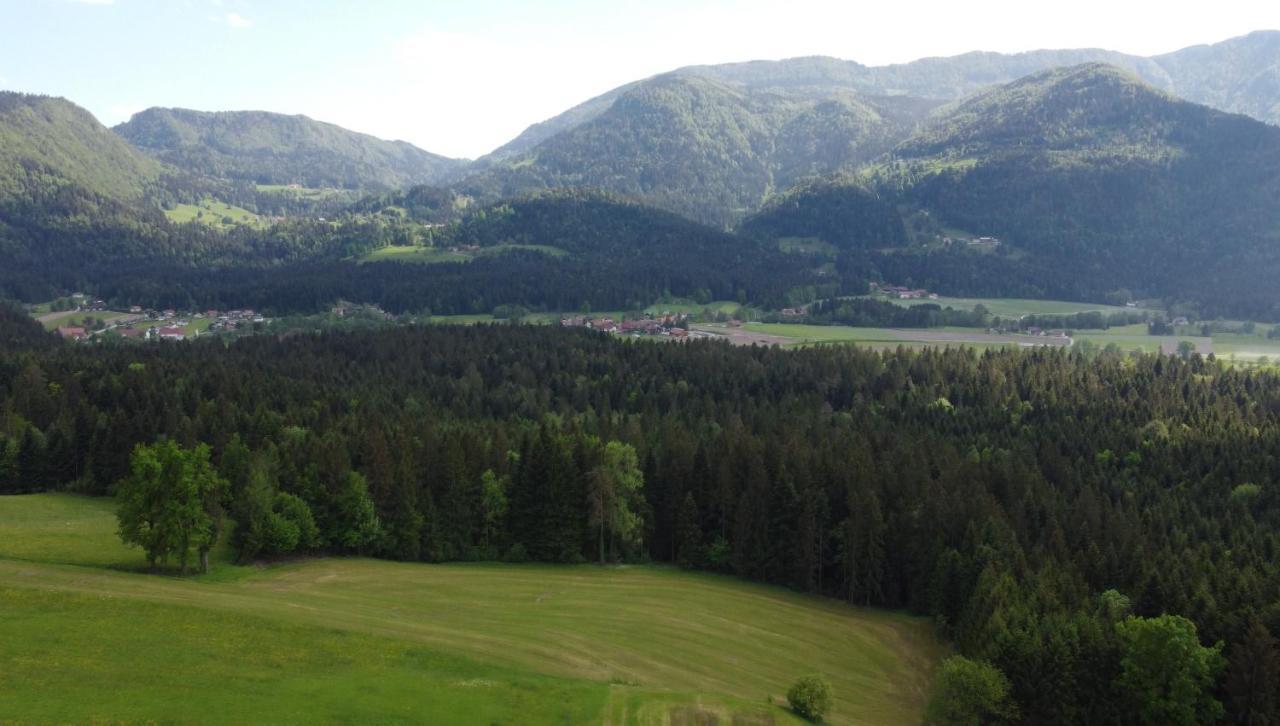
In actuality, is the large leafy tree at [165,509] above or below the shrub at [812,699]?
above

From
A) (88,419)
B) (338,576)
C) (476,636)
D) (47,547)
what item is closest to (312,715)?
(476,636)

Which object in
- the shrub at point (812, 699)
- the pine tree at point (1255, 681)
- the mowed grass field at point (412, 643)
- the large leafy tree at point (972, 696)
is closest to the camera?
the mowed grass field at point (412, 643)

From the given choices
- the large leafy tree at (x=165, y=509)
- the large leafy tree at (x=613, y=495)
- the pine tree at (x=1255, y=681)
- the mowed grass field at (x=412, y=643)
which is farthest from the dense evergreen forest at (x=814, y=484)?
the large leafy tree at (x=165, y=509)

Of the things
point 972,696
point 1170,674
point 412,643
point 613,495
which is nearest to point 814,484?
point 613,495

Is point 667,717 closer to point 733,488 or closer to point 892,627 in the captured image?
point 892,627

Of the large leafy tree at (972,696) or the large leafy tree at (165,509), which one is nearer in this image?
the large leafy tree at (972,696)

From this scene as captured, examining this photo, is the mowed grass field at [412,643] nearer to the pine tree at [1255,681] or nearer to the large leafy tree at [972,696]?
the large leafy tree at [972,696]

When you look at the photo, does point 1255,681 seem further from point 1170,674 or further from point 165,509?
point 165,509

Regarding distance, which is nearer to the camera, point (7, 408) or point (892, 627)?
point (892, 627)
